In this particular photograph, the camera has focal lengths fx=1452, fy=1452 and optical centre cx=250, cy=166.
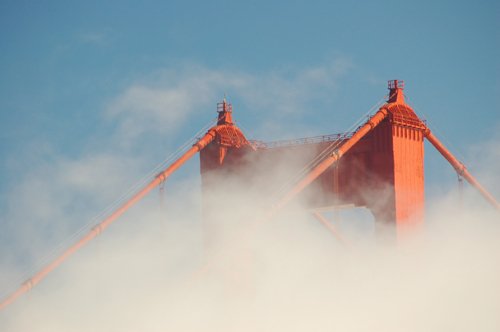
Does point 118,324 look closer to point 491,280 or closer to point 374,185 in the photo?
point 374,185

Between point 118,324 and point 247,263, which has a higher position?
point 247,263

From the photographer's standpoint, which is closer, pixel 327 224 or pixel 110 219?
pixel 110 219

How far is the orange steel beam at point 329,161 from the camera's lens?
62.7 metres

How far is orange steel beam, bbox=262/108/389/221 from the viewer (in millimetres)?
62719

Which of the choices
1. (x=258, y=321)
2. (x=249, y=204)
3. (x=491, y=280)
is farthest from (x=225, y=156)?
(x=491, y=280)

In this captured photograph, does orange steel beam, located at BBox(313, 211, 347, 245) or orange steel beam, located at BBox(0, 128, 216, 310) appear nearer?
orange steel beam, located at BBox(0, 128, 216, 310)

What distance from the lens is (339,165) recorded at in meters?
68.1

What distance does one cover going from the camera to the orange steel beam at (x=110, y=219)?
65688 millimetres

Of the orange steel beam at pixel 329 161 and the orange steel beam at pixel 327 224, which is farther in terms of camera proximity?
the orange steel beam at pixel 327 224

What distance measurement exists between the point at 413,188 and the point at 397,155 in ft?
6.16

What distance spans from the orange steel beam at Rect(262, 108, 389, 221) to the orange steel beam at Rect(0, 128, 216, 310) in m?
6.99

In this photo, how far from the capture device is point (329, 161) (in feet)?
213

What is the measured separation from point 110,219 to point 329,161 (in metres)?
10.8

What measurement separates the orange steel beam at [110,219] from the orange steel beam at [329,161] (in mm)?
6988
